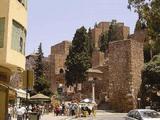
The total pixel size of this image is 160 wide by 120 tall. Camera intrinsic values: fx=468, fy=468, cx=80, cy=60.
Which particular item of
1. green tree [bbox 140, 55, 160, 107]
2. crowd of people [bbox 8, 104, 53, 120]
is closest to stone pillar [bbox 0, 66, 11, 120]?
crowd of people [bbox 8, 104, 53, 120]

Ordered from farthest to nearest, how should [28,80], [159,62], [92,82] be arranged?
[92,82], [159,62], [28,80]

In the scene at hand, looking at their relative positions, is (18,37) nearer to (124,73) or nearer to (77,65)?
(124,73)

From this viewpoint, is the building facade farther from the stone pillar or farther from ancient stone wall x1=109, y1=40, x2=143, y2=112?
ancient stone wall x1=109, y1=40, x2=143, y2=112

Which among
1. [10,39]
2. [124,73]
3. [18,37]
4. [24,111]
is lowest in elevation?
[24,111]

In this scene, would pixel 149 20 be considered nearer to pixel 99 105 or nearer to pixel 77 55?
pixel 99 105

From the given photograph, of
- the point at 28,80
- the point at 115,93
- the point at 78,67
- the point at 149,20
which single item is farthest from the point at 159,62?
the point at 28,80

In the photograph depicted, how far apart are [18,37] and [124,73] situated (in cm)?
4547

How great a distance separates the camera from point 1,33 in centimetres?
1875

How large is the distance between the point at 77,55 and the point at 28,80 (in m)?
58.9

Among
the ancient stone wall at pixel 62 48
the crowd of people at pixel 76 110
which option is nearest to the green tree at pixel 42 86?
the crowd of people at pixel 76 110

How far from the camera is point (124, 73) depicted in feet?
212

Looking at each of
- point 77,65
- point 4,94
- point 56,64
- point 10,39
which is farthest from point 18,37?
point 56,64

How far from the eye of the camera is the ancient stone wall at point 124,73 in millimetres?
63469

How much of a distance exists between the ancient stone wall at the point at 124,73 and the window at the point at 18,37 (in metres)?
42.8
